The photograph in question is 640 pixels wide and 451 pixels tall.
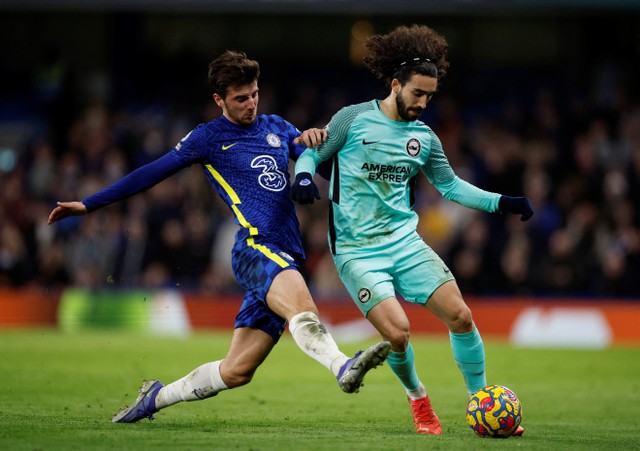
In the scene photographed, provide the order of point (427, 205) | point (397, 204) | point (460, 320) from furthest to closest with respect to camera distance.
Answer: point (427, 205) → point (397, 204) → point (460, 320)

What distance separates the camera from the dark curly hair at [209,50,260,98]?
8000 mm

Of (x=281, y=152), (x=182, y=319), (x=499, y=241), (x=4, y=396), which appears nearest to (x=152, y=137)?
(x=182, y=319)

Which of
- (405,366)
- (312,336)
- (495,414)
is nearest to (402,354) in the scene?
(405,366)

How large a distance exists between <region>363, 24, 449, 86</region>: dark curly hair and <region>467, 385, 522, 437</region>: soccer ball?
7.56 feet

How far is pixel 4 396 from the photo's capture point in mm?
10164

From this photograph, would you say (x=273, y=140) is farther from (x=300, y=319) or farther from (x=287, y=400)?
(x=287, y=400)

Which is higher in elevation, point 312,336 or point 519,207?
point 519,207

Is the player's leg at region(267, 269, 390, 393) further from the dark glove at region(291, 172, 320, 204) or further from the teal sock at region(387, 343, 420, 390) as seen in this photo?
the teal sock at region(387, 343, 420, 390)

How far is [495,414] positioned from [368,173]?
1.90 m

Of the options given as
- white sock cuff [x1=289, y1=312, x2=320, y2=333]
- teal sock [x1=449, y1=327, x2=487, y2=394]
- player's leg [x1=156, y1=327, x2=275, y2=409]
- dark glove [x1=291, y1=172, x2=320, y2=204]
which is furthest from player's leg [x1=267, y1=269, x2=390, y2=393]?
teal sock [x1=449, y1=327, x2=487, y2=394]

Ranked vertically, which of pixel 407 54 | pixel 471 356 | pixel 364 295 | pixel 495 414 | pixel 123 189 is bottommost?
pixel 495 414

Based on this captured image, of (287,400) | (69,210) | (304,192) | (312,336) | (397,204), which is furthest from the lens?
(287,400)

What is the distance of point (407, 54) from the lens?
817 cm

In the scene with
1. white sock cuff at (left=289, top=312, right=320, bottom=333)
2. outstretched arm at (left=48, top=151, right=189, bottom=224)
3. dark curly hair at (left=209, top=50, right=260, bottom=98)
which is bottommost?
white sock cuff at (left=289, top=312, right=320, bottom=333)
